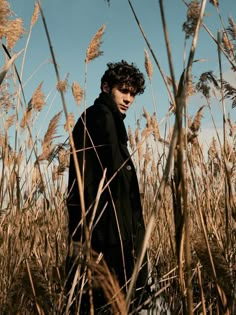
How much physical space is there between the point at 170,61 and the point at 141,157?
2.64 m

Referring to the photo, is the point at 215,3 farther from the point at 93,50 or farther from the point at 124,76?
the point at 124,76

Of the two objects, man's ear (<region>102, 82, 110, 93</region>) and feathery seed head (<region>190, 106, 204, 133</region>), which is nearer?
feathery seed head (<region>190, 106, 204, 133</region>)

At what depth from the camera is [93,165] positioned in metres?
2.01

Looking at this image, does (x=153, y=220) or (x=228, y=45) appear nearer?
(x=153, y=220)

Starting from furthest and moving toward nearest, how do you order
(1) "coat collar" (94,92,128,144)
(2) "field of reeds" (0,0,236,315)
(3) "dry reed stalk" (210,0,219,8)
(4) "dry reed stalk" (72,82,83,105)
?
(1) "coat collar" (94,92,128,144) < (4) "dry reed stalk" (72,82,83,105) < (3) "dry reed stalk" (210,0,219,8) < (2) "field of reeds" (0,0,236,315)

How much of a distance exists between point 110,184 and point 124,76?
0.65 m

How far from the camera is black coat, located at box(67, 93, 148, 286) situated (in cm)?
194

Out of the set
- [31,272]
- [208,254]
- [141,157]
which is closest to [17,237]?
[31,272]

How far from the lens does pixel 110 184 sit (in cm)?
201

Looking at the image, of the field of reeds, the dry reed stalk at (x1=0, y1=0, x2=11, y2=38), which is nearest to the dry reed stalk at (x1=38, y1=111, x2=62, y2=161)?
the field of reeds

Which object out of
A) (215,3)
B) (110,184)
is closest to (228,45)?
(215,3)

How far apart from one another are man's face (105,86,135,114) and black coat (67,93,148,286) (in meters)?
0.12

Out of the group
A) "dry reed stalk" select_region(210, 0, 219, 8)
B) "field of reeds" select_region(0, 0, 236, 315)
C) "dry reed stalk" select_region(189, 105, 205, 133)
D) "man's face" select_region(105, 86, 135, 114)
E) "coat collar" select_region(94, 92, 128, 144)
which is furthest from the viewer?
"man's face" select_region(105, 86, 135, 114)

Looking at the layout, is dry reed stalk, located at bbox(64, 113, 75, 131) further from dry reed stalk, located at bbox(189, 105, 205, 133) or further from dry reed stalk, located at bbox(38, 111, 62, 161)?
dry reed stalk, located at bbox(189, 105, 205, 133)
